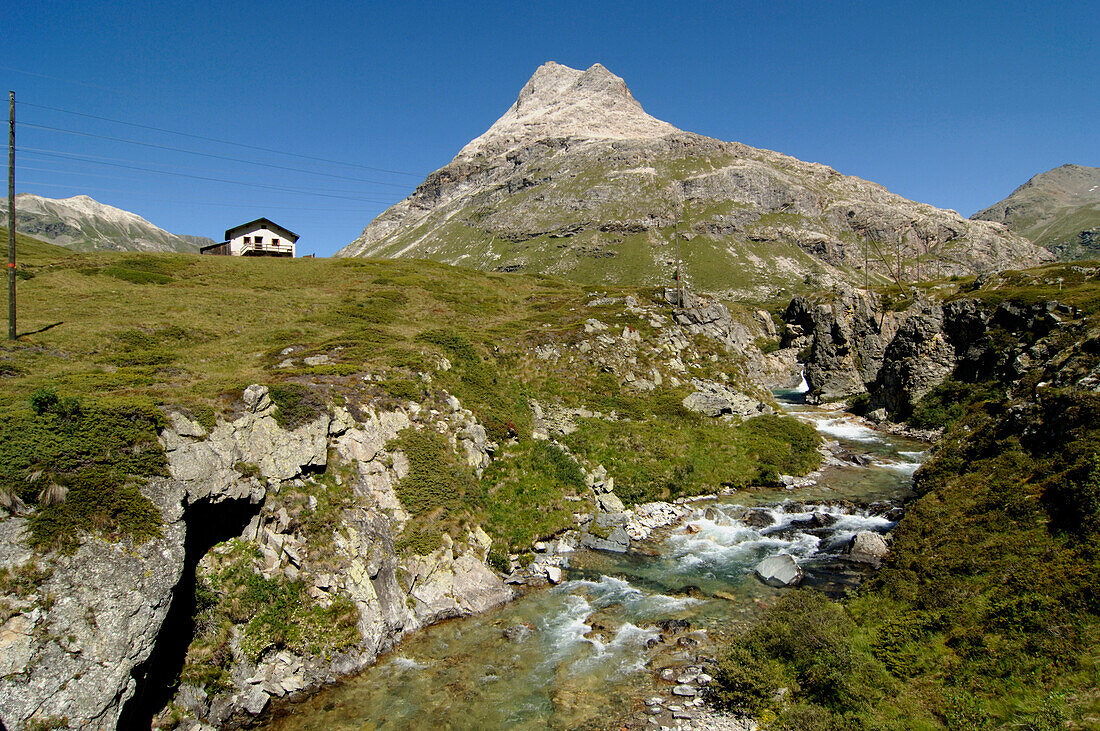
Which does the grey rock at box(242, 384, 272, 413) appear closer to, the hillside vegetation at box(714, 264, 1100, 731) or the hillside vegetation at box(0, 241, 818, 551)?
the hillside vegetation at box(0, 241, 818, 551)

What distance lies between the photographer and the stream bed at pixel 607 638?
15.6 metres

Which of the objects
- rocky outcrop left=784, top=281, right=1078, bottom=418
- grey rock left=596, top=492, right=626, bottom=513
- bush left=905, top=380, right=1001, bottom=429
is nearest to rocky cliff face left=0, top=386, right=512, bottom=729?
grey rock left=596, top=492, right=626, bottom=513

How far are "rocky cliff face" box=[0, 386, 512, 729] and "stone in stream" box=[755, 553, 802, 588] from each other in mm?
11902

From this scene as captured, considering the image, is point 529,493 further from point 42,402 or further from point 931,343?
point 931,343

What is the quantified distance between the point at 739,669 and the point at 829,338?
72096 mm

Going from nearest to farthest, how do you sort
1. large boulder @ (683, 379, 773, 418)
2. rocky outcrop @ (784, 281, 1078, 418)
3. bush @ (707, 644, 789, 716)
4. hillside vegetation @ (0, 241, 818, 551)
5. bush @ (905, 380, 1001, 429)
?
bush @ (707, 644, 789, 716)
hillside vegetation @ (0, 241, 818, 551)
large boulder @ (683, 379, 773, 418)
rocky outcrop @ (784, 281, 1078, 418)
bush @ (905, 380, 1001, 429)

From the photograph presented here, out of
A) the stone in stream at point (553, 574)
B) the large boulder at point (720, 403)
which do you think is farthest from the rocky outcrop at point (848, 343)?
the stone in stream at point (553, 574)

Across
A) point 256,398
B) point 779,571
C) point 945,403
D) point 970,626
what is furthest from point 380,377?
point 945,403

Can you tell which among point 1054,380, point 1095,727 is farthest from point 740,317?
point 1095,727

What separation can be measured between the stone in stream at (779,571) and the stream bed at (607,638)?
0.49 m

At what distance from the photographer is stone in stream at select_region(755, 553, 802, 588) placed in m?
22.5

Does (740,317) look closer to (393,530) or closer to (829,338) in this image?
(829,338)

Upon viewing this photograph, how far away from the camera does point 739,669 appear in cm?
1562

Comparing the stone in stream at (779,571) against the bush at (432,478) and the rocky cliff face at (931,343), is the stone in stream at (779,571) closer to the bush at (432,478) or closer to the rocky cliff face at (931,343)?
the bush at (432,478)
